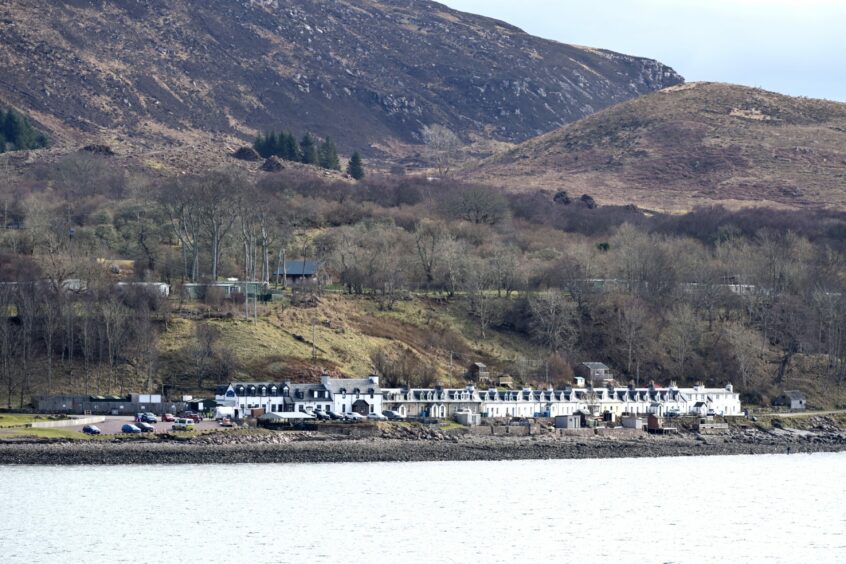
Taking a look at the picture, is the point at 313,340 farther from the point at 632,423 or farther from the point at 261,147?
the point at 261,147

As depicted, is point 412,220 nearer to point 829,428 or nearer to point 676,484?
point 829,428

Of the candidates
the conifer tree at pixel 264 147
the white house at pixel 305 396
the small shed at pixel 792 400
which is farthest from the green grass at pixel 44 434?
the conifer tree at pixel 264 147

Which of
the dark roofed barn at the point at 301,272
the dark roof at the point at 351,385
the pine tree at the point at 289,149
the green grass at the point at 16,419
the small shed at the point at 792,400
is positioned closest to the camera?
the green grass at the point at 16,419

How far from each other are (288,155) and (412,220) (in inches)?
1854

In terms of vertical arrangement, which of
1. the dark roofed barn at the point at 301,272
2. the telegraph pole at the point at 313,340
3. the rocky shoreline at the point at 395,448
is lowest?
the rocky shoreline at the point at 395,448

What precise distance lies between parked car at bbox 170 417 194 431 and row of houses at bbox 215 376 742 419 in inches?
139

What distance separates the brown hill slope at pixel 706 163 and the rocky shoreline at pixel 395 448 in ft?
290

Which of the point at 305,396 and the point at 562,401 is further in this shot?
the point at 562,401

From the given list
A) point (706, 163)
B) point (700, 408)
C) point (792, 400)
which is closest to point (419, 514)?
point (700, 408)

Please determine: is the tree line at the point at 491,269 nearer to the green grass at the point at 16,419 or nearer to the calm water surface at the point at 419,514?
the green grass at the point at 16,419

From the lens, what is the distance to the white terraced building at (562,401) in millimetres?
80750

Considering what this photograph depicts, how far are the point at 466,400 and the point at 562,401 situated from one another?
19.7ft

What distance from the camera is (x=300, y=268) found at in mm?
105938

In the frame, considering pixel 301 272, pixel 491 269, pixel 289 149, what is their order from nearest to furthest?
pixel 301 272 → pixel 491 269 → pixel 289 149
